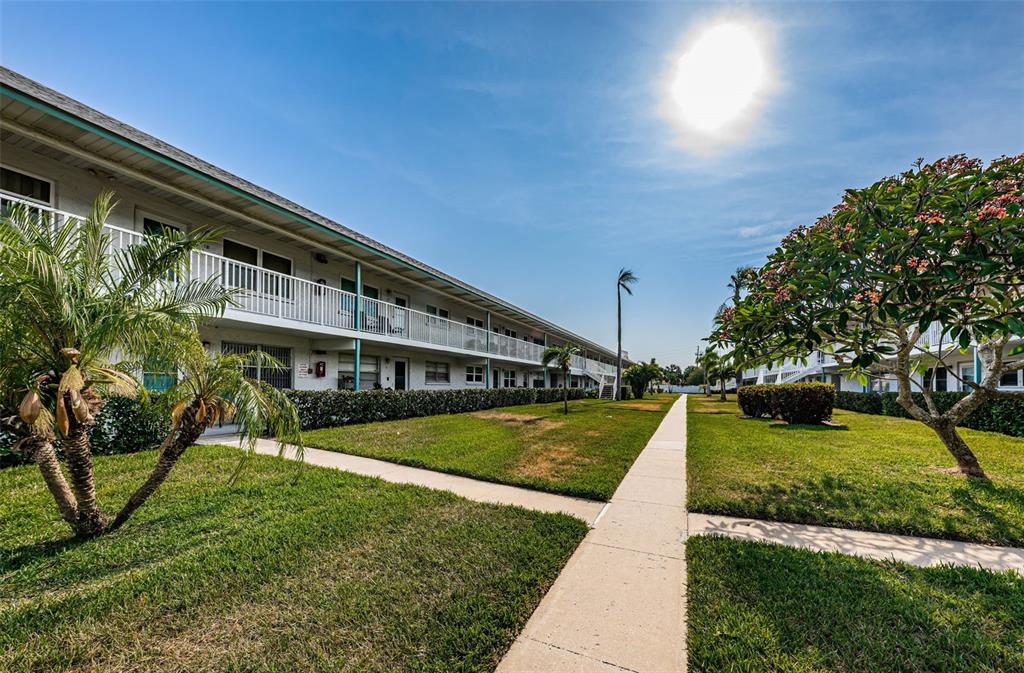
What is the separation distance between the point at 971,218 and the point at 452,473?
7.60 meters

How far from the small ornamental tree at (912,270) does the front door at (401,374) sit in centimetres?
1448

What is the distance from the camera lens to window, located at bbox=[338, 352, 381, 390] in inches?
593

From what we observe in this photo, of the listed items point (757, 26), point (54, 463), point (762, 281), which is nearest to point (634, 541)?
point (762, 281)

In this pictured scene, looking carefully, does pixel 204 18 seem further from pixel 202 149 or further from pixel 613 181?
pixel 613 181

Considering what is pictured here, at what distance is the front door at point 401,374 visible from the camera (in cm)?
1802

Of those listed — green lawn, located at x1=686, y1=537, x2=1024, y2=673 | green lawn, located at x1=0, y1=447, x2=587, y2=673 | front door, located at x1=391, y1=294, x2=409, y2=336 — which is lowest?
green lawn, located at x1=686, y1=537, x2=1024, y2=673

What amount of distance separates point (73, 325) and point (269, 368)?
8.78m

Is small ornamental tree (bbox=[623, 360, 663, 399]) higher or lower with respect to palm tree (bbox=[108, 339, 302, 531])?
lower

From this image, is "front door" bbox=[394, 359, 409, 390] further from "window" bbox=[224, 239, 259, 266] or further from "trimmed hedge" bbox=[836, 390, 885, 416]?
"trimmed hedge" bbox=[836, 390, 885, 416]

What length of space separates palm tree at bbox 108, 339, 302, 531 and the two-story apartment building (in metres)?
0.74

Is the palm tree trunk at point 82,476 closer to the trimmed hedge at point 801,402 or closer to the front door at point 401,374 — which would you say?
the front door at point 401,374

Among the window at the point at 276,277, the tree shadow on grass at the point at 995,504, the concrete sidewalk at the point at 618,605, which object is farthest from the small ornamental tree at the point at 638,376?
the concrete sidewalk at the point at 618,605

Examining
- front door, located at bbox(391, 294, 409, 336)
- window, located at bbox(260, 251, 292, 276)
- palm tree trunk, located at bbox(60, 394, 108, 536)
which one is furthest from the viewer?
front door, located at bbox(391, 294, 409, 336)

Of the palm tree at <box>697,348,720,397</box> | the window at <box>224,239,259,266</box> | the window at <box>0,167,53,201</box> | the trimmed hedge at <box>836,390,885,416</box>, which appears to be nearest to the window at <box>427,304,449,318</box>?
the window at <box>224,239,259,266</box>
